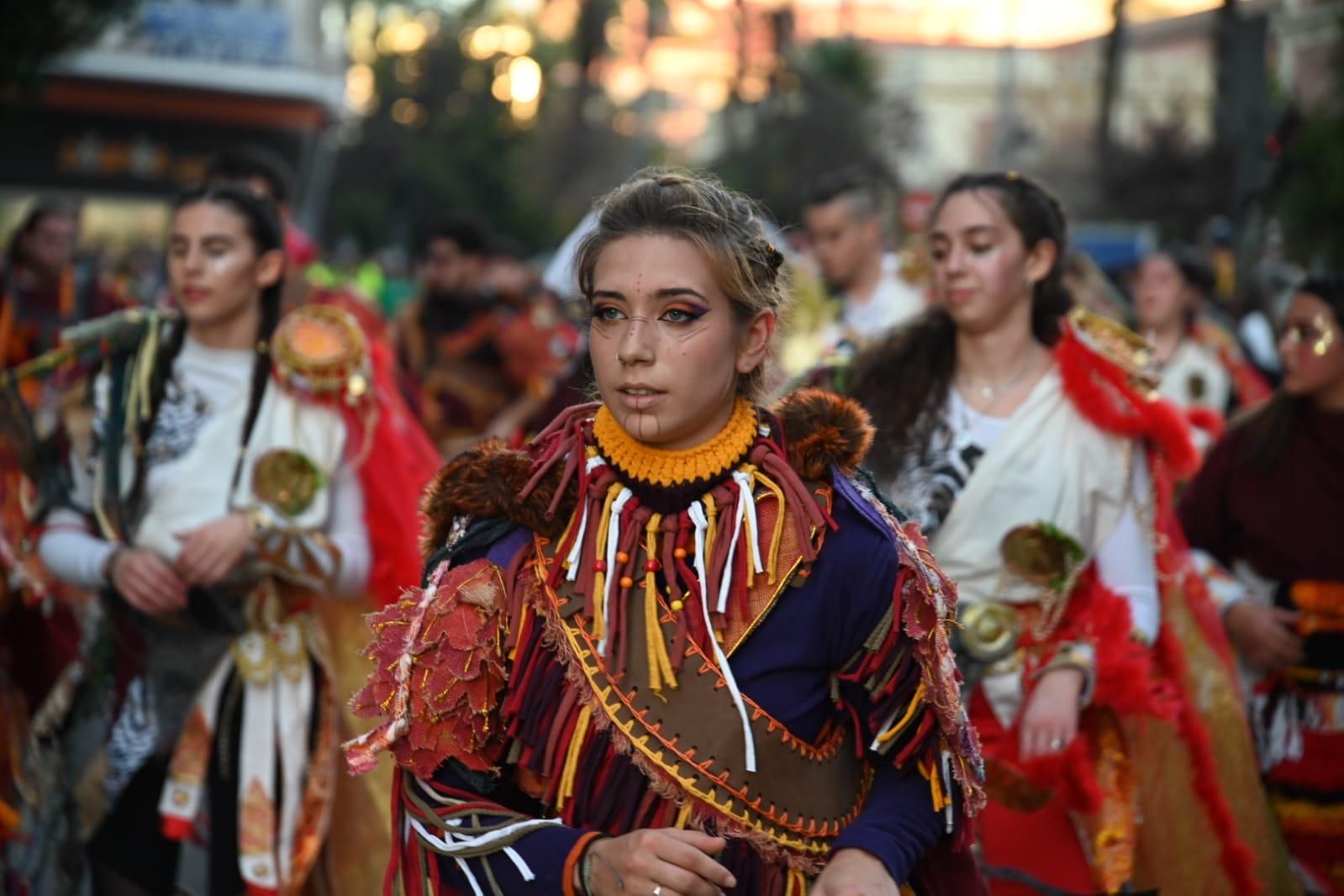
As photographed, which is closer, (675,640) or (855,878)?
(855,878)

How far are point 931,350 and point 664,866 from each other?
8.16 feet

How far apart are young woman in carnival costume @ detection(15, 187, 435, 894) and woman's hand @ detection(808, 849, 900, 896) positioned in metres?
2.28

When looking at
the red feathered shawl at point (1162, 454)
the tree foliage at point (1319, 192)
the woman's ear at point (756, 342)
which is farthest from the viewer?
the tree foliage at point (1319, 192)

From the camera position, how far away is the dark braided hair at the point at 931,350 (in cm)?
443

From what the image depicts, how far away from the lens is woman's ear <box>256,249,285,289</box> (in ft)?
15.5

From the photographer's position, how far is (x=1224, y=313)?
1359 centimetres

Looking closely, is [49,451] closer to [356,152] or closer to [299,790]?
[299,790]

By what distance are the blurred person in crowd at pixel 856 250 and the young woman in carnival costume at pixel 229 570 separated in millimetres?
3792

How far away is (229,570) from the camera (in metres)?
4.28

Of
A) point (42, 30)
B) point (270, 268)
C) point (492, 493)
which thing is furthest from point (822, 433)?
point (42, 30)

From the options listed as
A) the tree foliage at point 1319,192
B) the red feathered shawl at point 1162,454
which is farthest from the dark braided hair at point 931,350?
the tree foliage at point 1319,192

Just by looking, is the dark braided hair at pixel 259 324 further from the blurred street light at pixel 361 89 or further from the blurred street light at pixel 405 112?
the blurred street light at pixel 361 89

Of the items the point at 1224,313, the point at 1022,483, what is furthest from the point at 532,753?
the point at 1224,313

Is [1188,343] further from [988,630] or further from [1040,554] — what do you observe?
[988,630]
